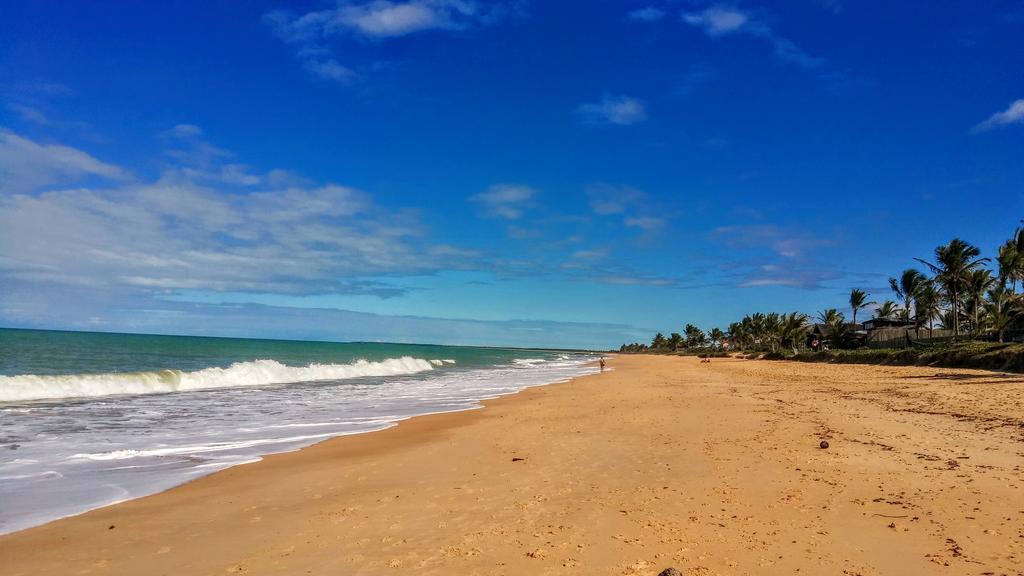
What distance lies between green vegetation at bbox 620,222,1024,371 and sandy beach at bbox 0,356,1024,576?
25797mm

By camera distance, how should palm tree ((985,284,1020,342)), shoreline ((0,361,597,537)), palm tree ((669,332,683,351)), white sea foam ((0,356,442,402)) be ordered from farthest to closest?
palm tree ((669,332,683,351)) → palm tree ((985,284,1020,342)) → white sea foam ((0,356,442,402)) → shoreline ((0,361,597,537))

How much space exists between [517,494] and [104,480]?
6.22m

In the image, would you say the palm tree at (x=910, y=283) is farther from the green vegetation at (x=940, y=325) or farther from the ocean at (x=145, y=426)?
the ocean at (x=145, y=426)

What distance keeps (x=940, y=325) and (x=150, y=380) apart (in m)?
81.0

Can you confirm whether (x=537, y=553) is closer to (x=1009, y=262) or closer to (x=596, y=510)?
(x=596, y=510)

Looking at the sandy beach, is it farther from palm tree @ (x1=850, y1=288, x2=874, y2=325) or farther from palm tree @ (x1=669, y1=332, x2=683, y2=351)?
palm tree @ (x1=669, y1=332, x2=683, y2=351)

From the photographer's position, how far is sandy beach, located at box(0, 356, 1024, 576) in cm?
489

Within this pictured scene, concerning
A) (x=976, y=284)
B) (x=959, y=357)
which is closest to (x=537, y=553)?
(x=959, y=357)

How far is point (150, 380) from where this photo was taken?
25.2m

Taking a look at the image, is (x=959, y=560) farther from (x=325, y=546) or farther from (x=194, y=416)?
(x=194, y=416)

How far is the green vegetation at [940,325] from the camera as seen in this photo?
110 ft

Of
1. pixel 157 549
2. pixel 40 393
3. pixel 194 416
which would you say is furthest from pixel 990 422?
pixel 40 393

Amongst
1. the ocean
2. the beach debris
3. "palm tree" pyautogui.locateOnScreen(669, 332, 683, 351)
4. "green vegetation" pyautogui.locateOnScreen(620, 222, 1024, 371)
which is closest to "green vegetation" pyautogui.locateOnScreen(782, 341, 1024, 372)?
"green vegetation" pyautogui.locateOnScreen(620, 222, 1024, 371)

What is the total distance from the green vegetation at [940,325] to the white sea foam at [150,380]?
127 ft
